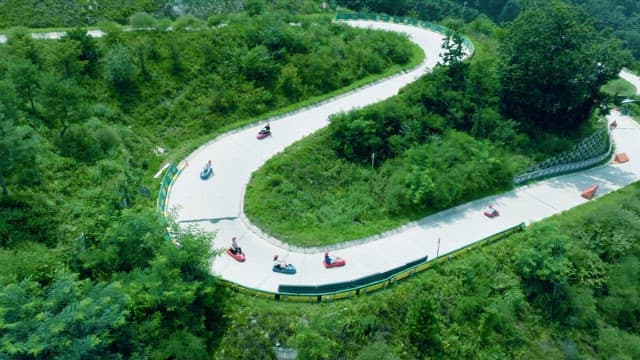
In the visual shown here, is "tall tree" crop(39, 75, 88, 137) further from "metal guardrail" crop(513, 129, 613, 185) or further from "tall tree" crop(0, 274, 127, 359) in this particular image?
"metal guardrail" crop(513, 129, 613, 185)

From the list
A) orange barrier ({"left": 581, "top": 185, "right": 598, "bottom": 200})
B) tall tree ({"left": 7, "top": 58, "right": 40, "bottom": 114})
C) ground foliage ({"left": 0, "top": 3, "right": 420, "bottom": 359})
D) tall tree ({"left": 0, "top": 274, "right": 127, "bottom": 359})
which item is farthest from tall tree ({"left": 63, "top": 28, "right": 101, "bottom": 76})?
orange barrier ({"left": 581, "top": 185, "right": 598, "bottom": 200})

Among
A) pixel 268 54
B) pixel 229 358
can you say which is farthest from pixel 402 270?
pixel 268 54

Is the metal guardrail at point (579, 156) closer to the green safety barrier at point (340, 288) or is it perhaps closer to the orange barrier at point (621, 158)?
the orange barrier at point (621, 158)

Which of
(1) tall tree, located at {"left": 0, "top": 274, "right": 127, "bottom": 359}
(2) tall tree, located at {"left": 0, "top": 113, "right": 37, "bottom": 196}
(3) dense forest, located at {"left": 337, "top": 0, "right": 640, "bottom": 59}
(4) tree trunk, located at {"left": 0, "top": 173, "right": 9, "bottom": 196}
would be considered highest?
(2) tall tree, located at {"left": 0, "top": 113, "right": 37, "bottom": 196}

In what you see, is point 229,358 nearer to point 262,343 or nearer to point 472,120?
point 262,343

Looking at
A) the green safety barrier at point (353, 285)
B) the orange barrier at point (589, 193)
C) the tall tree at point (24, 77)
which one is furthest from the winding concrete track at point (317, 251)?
the tall tree at point (24, 77)

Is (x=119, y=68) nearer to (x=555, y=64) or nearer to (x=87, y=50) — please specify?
(x=87, y=50)
